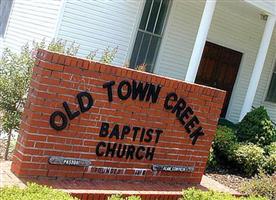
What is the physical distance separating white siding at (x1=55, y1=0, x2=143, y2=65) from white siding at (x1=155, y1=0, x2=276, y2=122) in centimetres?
118

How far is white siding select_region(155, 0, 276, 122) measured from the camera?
39.9ft

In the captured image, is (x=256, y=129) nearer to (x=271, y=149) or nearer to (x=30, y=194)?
(x=271, y=149)

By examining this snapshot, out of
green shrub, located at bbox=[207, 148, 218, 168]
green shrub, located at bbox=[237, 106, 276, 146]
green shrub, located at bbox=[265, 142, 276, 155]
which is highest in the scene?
green shrub, located at bbox=[237, 106, 276, 146]

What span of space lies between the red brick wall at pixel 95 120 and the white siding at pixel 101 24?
4.52 m

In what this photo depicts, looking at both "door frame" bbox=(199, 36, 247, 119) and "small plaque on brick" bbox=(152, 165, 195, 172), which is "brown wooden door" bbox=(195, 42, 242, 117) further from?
"small plaque on brick" bbox=(152, 165, 195, 172)

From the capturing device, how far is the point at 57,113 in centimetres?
514

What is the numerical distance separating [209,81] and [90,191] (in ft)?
31.4

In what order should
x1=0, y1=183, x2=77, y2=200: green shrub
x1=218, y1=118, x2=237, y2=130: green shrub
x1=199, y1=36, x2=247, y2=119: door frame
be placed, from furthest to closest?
x1=199, y1=36, x2=247, y2=119: door frame → x1=218, y1=118, x2=237, y2=130: green shrub → x1=0, y1=183, x2=77, y2=200: green shrub

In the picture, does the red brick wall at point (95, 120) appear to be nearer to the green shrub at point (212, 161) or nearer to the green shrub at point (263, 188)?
the green shrub at point (263, 188)

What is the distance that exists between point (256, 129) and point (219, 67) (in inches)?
157

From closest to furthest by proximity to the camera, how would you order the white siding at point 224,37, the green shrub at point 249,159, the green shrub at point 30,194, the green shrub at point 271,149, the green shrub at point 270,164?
the green shrub at point 30,194 → the green shrub at point 249,159 → the green shrub at point 270,164 → the green shrub at point 271,149 → the white siding at point 224,37

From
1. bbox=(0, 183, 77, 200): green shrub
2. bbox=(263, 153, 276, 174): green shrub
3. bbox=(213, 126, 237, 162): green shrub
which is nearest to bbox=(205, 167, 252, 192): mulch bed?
bbox=(213, 126, 237, 162): green shrub

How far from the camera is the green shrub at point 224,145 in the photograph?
9914 mm

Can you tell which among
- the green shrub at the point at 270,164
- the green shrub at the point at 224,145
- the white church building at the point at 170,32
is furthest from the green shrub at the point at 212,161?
the white church building at the point at 170,32
